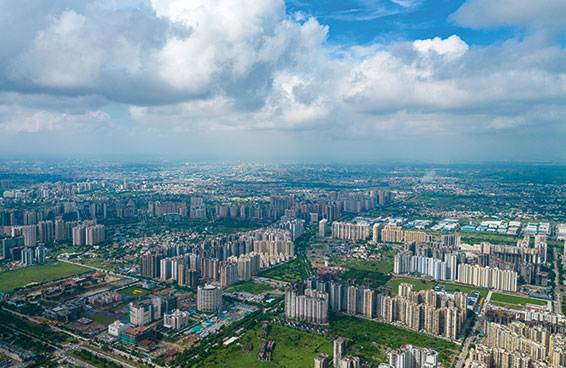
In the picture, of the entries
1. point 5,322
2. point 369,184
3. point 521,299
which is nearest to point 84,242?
point 5,322

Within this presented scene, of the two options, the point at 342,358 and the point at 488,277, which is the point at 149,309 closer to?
the point at 342,358

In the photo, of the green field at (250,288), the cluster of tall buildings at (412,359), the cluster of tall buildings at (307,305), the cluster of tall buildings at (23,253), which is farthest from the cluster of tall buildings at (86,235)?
the cluster of tall buildings at (412,359)

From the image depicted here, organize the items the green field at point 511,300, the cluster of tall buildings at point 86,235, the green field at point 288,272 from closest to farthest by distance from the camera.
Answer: the green field at point 511,300
the green field at point 288,272
the cluster of tall buildings at point 86,235

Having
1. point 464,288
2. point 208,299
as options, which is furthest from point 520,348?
point 208,299

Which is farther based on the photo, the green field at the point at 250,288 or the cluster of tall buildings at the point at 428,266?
the cluster of tall buildings at the point at 428,266

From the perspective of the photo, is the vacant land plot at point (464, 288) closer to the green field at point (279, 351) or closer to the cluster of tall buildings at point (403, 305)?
the cluster of tall buildings at point (403, 305)

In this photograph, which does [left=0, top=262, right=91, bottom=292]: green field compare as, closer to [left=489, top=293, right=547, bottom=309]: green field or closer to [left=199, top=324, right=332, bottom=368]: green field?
[left=199, top=324, right=332, bottom=368]: green field

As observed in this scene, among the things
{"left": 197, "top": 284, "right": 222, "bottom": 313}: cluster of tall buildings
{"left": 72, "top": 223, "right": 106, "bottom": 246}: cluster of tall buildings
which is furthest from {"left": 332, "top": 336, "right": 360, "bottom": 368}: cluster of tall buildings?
{"left": 72, "top": 223, "right": 106, "bottom": 246}: cluster of tall buildings
